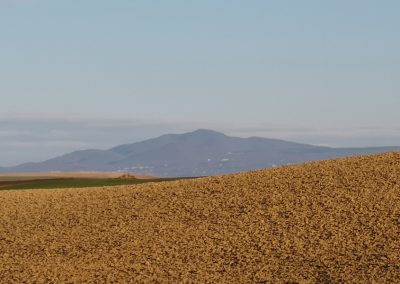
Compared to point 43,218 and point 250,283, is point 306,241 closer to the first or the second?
point 250,283

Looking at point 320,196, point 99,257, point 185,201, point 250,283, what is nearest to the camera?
point 250,283

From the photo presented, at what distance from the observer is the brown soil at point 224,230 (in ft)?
61.3

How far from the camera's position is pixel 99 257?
20.8 meters

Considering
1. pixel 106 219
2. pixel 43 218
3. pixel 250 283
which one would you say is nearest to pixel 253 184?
pixel 106 219

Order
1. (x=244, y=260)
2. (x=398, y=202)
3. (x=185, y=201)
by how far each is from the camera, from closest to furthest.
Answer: (x=244, y=260), (x=398, y=202), (x=185, y=201)

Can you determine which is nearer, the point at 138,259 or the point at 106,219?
the point at 138,259

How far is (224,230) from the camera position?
72.6ft

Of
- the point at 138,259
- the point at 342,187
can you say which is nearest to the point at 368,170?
the point at 342,187

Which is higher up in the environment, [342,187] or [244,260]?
[342,187]

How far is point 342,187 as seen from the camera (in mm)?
25062

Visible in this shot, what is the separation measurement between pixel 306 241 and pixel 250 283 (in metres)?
3.36

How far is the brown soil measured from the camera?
18.7 m

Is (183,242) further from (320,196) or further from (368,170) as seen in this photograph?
(368,170)

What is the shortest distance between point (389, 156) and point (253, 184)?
572cm
